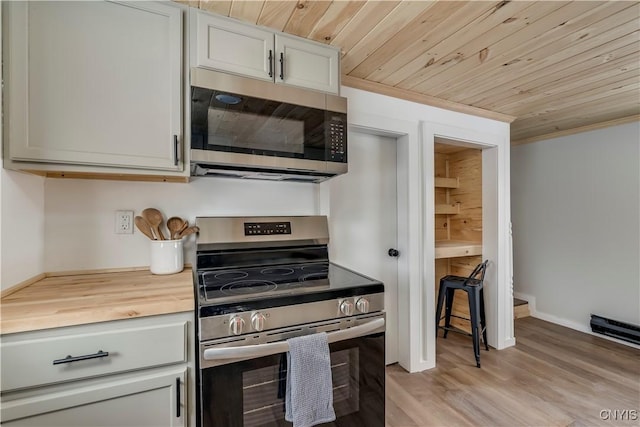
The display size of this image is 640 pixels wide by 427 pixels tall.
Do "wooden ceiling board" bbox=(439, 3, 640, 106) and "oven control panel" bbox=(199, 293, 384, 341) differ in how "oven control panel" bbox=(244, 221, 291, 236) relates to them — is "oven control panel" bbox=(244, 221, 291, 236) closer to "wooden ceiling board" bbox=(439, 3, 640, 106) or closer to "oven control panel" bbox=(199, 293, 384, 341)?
"oven control panel" bbox=(199, 293, 384, 341)

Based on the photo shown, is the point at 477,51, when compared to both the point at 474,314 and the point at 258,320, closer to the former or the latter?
the point at 258,320

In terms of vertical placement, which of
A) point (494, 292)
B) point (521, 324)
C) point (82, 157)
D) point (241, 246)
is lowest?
point (521, 324)

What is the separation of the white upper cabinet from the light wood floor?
1995mm

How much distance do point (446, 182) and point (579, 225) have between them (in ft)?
4.87

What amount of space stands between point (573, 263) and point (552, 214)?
1.86 feet

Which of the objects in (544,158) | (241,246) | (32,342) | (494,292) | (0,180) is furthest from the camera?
(544,158)

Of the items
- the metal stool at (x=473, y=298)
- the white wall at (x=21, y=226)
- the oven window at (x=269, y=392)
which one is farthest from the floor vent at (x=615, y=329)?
the white wall at (x=21, y=226)

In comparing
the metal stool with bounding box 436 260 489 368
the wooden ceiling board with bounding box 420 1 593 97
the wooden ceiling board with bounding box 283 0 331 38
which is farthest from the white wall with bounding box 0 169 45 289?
the metal stool with bounding box 436 260 489 368

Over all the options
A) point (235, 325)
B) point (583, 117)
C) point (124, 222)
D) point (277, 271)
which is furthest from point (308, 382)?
point (583, 117)

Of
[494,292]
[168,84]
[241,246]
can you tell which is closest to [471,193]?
[494,292]

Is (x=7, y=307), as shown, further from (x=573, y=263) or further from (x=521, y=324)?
(x=573, y=263)

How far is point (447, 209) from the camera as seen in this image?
126 inches

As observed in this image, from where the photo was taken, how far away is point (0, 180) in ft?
3.60

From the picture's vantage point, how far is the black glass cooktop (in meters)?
1.14
